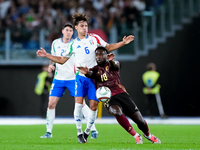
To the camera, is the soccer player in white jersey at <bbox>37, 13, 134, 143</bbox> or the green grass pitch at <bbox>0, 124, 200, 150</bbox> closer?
the green grass pitch at <bbox>0, 124, 200, 150</bbox>

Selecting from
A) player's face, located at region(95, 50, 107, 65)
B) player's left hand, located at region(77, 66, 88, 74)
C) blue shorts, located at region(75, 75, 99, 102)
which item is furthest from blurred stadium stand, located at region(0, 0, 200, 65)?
player's left hand, located at region(77, 66, 88, 74)

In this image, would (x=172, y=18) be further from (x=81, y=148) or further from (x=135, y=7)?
(x=81, y=148)

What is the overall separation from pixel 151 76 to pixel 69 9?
4948mm

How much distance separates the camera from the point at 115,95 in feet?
26.3

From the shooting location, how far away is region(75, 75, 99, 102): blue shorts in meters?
8.54

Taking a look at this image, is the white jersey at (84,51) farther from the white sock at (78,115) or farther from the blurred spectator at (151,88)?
the blurred spectator at (151,88)

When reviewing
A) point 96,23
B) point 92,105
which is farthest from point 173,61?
point 92,105

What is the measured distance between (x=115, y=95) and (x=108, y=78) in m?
0.36

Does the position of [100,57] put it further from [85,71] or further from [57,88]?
[57,88]

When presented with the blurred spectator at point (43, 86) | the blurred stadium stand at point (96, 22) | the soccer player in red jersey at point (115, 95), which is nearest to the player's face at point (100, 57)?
the soccer player in red jersey at point (115, 95)

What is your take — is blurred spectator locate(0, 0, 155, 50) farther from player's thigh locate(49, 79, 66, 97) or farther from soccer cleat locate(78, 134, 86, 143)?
soccer cleat locate(78, 134, 86, 143)

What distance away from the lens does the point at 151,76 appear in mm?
18188

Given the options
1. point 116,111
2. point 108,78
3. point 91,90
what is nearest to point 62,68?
point 91,90

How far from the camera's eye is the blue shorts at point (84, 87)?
8.54 metres
